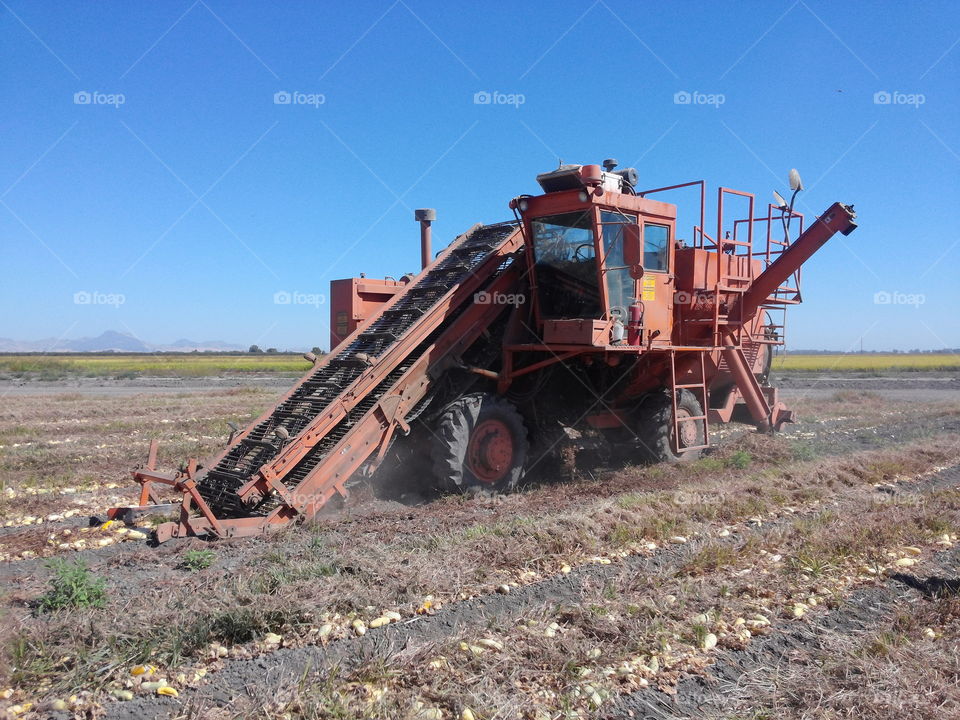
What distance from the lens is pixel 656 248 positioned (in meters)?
9.74

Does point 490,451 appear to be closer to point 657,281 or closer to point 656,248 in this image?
point 657,281

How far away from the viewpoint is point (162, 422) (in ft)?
53.4

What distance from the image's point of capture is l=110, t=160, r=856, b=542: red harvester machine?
728 cm

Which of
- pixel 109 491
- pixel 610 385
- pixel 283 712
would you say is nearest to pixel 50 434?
pixel 109 491

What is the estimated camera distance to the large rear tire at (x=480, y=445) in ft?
27.5

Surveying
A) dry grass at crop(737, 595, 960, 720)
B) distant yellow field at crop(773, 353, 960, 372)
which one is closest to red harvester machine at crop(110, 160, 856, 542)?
dry grass at crop(737, 595, 960, 720)

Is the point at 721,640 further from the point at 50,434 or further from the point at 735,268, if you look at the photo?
the point at 50,434

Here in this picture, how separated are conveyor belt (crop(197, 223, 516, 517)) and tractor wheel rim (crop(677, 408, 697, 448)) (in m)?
3.92

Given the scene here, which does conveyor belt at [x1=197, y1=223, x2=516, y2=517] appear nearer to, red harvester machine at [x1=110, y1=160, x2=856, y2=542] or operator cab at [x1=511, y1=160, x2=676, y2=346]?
red harvester machine at [x1=110, y1=160, x2=856, y2=542]

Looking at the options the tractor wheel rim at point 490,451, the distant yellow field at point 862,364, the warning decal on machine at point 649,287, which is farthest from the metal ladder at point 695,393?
the distant yellow field at point 862,364

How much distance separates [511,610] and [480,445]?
12.8 feet

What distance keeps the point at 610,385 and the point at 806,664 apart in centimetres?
649

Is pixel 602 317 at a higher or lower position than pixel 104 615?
higher

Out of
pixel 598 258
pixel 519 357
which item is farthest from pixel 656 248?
pixel 519 357
